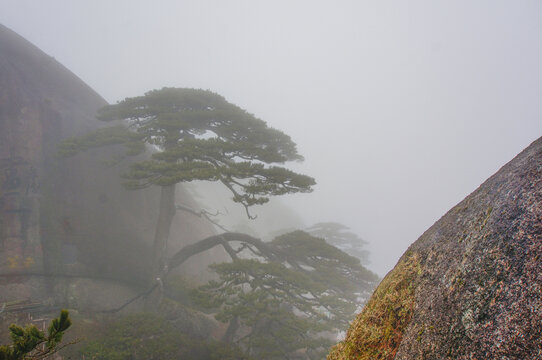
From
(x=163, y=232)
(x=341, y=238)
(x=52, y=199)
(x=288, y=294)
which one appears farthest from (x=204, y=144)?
(x=341, y=238)

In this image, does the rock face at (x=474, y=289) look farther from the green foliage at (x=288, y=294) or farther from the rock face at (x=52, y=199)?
the rock face at (x=52, y=199)

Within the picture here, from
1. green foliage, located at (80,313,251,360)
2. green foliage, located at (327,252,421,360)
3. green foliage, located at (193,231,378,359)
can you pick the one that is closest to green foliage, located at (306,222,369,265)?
green foliage, located at (193,231,378,359)

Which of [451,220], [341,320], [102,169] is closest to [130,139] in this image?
[102,169]

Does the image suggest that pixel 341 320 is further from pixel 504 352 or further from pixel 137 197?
pixel 137 197

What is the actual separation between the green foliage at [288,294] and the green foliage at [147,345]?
114cm

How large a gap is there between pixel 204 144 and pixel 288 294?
6682 mm

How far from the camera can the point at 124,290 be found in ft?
43.1

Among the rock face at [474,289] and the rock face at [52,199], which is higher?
the rock face at [52,199]

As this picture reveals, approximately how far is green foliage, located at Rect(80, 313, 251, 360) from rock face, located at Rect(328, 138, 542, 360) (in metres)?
7.07

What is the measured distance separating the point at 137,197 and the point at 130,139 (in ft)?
14.2

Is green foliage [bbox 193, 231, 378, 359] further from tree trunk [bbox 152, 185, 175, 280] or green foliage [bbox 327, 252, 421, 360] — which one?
green foliage [bbox 327, 252, 421, 360]

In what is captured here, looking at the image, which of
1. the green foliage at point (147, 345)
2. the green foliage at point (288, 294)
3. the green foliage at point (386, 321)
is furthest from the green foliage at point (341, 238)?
the green foliage at point (386, 321)

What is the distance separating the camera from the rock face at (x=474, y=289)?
1.29 m

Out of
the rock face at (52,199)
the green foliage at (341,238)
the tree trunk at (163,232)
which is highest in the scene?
the rock face at (52,199)
